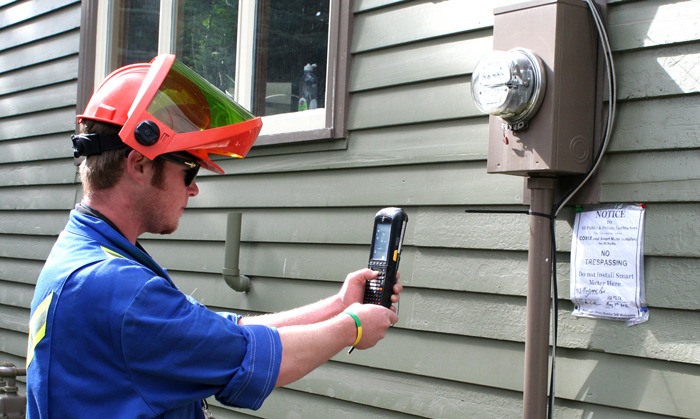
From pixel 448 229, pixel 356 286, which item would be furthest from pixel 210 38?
pixel 356 286

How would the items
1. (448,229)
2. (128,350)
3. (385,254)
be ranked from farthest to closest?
(448,229)
(385,254)
(128,350)

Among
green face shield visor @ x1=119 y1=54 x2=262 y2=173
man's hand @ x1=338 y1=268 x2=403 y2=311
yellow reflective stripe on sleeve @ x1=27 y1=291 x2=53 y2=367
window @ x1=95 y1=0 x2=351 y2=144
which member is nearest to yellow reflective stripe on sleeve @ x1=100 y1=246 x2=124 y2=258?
yellow reflective stripe on sleeve @ x1=27 y1=291 x2=53 y2=367

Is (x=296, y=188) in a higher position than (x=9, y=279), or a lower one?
→ higher

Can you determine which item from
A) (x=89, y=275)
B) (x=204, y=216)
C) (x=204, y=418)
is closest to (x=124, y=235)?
(x=89, y=275)

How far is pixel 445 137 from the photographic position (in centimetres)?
388

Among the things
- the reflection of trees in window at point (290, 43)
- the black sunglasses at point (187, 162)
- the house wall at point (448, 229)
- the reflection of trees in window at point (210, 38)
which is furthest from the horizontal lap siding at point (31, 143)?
the black sunglasses at point (187, 162)

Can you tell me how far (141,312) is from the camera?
219 centimetres

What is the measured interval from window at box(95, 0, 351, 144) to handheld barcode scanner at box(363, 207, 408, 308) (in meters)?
1.51

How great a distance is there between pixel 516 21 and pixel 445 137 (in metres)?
0.76

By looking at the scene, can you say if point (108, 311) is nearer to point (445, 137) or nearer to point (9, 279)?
point (445, 137)

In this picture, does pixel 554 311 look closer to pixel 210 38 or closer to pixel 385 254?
pixel 385 254

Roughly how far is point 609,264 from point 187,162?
5.06 ft

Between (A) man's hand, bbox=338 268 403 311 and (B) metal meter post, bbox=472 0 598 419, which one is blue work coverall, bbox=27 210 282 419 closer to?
(A) man's hand, bbox=338 268 403 311

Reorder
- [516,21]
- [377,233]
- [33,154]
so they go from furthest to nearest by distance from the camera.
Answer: [33,154]
[516,21]
[377,233]
